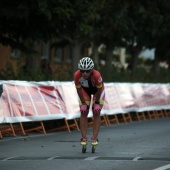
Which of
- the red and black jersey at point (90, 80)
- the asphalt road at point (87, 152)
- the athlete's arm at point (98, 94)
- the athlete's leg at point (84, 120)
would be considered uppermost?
the red and black jersey at point (90, 80)

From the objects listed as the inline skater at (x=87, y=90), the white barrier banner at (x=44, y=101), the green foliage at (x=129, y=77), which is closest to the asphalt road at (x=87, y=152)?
the inline skater at (x=87, y=90)

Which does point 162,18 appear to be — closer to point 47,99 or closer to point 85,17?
point 85,17

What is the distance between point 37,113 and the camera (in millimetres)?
17609

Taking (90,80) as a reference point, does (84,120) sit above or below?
below

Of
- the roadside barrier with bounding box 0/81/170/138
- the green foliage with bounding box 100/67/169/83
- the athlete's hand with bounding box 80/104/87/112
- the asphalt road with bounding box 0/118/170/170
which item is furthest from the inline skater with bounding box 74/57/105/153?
the green foliage with bounding box 100/67/169/83

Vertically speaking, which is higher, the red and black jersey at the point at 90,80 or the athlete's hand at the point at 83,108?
the red and black jersey at the point at 90,80

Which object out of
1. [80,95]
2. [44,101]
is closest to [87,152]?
[80,95]

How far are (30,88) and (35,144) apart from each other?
9.78 feet

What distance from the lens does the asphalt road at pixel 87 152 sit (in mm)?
10805

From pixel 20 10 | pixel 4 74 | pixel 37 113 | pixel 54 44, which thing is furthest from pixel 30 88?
pixel 54 44

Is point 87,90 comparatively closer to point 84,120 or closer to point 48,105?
point 84,120

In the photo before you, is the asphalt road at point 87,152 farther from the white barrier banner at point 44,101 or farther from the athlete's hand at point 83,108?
the athlete's hand at point 83,108

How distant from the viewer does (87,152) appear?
12.9 meters

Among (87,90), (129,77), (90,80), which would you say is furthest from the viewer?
(129,77)
